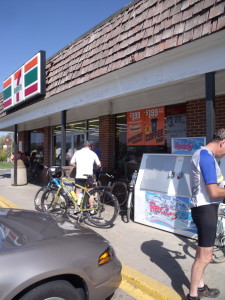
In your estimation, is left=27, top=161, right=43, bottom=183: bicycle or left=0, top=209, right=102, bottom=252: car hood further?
left=27, top=161, right=43, bottom=183: bicycle

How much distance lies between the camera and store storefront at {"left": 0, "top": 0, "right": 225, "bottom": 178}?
13.7ft

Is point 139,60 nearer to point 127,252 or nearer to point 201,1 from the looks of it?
point 201,1

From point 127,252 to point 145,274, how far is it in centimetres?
73

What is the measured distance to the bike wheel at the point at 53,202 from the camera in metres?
6.15

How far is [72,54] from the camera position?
286 inches

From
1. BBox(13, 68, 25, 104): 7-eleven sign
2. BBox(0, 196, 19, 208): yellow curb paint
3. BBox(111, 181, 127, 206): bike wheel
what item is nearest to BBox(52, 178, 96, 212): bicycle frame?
BBox(111, 181, 127, 206): bike wheel

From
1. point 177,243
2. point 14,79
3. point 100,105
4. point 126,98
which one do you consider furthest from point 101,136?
point 177,243

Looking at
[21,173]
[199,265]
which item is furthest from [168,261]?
[21,173]

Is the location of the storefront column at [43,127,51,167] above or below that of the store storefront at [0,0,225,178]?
below

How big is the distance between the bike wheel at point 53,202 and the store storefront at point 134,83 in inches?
59.5

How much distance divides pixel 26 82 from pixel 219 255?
770cm

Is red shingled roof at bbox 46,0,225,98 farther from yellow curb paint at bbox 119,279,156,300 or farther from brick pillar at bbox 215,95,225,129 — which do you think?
yellow curb paint at bbox 119,279,156,300

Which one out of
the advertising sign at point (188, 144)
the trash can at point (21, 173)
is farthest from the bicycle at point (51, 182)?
the trash can at point (21, 173)

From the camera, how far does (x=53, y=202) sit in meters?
6.32
